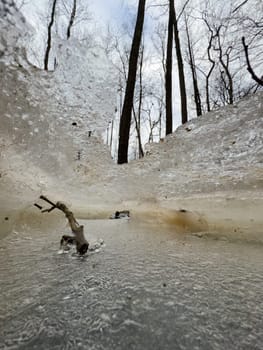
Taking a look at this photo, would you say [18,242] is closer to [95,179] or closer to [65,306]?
[65,306]

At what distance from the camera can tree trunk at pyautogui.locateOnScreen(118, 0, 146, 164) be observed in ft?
19.4

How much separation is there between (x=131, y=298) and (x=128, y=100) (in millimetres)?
5489

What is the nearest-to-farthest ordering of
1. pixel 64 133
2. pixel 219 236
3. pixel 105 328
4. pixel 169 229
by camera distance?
1. pixel 105 328
2. pixel 219 236
3. pixel 169 229
4. pixel 64 133

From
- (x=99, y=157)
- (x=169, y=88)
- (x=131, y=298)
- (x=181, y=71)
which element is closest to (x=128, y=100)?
(x=99, y=157)

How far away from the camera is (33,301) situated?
3.41 ft

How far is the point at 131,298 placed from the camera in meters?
1.08

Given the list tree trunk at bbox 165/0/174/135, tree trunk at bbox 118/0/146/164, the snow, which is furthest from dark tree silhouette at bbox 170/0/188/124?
the snow

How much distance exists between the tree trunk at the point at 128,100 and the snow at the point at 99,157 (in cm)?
36

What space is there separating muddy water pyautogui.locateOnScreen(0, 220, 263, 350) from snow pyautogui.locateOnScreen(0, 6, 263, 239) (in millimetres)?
984

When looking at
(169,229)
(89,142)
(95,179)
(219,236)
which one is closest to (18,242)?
(169,229)

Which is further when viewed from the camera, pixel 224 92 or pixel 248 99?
pixel 224 92

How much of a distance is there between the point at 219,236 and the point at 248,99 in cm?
422

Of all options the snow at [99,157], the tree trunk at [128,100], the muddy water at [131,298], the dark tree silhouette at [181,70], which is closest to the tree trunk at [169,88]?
the dark tree silhouette at [181,70]

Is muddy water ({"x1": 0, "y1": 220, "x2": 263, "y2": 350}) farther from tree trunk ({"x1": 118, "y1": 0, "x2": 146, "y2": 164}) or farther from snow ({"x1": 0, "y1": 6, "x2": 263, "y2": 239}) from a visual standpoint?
tree trunk ({"x1": 118, "y1": 0, "x2": 146, "y2": 164})
